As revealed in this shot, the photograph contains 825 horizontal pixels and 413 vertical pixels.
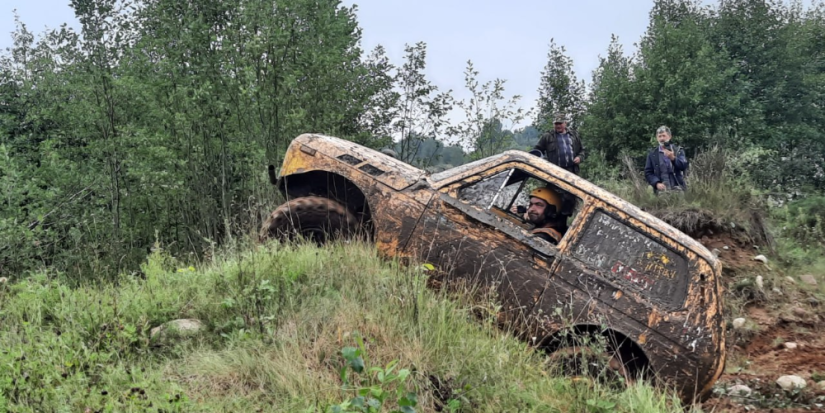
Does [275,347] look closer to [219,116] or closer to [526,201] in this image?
[526,201]

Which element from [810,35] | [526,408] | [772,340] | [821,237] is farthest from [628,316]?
[810,35]

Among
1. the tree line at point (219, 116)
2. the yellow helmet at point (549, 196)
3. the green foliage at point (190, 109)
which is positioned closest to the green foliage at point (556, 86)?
the tree line at point (219, 116)

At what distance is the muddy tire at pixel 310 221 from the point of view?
200 inches

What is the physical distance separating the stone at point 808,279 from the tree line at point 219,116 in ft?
9.01

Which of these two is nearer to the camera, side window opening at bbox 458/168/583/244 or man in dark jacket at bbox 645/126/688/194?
side window opening at bbox 458/168/583/244

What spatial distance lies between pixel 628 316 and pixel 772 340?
3.49 metres

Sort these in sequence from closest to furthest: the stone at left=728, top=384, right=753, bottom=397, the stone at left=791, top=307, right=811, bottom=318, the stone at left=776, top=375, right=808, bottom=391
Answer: the stone at left=728, top=384, right=753, bottom=397, the stone at left=776, top=375, right=808, bottom=391, the stone at left=791, top=307, right=811, bottom=318

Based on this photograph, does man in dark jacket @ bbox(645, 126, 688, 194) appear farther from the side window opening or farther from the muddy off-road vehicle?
the muddy off-road vehicle

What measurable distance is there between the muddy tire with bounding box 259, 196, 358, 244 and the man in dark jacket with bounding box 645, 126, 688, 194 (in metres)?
5.86

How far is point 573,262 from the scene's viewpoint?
4227 mm

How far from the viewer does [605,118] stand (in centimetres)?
2486

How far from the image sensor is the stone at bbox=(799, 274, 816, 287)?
806cm

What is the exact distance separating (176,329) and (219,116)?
27.7 ft

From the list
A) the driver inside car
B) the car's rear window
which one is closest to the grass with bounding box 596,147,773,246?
the driver inside car
